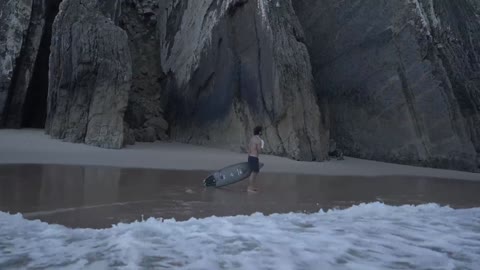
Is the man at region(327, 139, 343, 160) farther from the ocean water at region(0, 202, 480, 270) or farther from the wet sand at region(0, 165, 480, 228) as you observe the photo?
the ocean water at region(0, 202, 480, 270)

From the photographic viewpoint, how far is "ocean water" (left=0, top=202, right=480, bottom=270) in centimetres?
520

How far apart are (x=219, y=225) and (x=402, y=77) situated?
13539mm

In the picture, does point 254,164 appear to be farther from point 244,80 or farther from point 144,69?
point 144,69

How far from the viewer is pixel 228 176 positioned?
35.2ft

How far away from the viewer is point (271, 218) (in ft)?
24.8

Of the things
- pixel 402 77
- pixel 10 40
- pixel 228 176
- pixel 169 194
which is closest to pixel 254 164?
pixel 228 176

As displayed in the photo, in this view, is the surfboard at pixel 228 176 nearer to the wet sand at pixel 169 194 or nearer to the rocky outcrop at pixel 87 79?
the wet sand at pixel 169 194

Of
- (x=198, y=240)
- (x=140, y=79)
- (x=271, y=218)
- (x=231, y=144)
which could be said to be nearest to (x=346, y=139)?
(x=231, y=144)

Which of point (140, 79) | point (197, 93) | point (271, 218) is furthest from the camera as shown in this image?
point (140, 79)

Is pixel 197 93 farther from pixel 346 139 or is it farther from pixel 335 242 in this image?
pixel 335 242

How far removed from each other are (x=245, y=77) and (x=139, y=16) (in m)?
7.58

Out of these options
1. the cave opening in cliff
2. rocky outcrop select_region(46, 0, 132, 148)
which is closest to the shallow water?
rocky outcrop select_region(46, 0, 132, 148)

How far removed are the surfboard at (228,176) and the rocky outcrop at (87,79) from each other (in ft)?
21.4

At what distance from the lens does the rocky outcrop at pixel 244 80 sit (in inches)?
660
